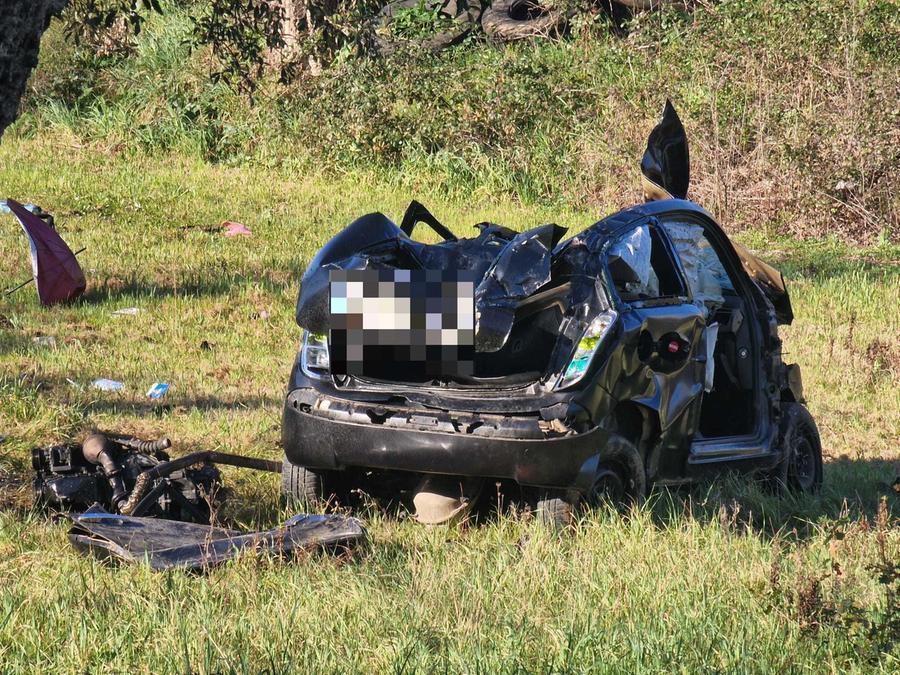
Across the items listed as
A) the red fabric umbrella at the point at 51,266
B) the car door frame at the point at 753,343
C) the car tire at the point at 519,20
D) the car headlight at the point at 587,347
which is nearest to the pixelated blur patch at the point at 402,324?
the car headlight at the point at 587,347

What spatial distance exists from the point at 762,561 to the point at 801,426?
93.6 inches

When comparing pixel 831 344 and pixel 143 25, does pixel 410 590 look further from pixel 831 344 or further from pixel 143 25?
pixel 143 25

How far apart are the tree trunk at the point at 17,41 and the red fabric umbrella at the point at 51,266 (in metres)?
5.59

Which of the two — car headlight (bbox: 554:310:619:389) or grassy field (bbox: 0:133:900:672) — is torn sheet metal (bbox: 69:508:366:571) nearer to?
grassy field (bbox: 0:133:900:672)

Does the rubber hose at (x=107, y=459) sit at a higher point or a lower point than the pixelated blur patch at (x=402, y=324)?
lower

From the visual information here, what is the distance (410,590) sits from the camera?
16.6ft

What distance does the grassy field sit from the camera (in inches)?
172

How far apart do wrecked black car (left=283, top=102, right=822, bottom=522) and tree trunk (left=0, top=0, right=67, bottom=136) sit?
5.10 ft

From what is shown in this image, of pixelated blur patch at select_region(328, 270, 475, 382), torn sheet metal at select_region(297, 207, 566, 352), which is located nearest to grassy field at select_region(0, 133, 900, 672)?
pixelated blur patch at select_region(328, 270, 475, 382)

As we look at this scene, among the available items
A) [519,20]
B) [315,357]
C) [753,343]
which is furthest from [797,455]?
[519,20]

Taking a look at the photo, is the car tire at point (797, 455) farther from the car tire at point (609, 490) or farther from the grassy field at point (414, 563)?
the car tire at point (609, 490)

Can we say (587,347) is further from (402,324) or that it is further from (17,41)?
Result: (17,41)

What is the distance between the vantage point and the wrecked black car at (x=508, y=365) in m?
5.86

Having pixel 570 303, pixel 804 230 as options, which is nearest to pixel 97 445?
pixel 570 303
